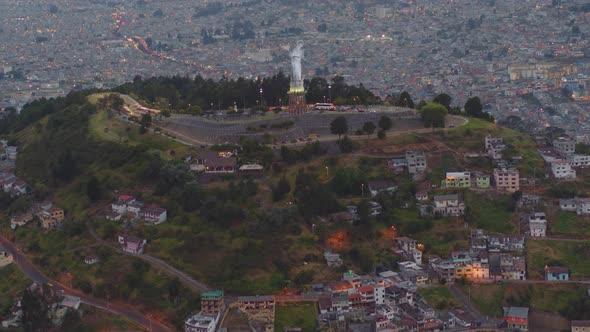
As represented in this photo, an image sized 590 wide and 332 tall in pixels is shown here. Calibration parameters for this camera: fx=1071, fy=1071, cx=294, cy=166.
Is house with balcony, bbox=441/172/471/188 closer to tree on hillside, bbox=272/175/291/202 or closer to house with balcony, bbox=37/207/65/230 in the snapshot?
tree on hillside, bbox=272/175/291/202

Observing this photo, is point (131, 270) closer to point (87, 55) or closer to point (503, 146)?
point (503, 146)

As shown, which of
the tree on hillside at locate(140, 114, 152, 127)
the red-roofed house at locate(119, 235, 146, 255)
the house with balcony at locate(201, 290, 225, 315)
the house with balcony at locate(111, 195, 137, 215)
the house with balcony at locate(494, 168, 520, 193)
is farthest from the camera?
the tree on hillside at locate(140, 114, 152, 127)

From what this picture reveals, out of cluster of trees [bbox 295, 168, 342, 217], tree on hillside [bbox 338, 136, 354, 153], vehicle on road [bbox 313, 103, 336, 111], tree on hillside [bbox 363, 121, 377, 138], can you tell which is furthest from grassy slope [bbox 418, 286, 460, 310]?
vehicle on road [bbox 313, 103, 336, 111]

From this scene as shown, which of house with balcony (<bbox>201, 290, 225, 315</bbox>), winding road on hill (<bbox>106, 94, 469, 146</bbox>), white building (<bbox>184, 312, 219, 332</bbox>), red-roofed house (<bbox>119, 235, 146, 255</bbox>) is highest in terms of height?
winding road on hill (<bbox>106, 94, 469, 146</bbox>)

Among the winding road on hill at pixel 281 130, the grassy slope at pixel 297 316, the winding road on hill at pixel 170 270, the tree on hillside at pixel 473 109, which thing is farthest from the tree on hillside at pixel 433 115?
the winding road on hill at pixel 170 270

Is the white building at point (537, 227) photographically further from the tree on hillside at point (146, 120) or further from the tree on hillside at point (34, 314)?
the tree on hillside at point (146, 120)

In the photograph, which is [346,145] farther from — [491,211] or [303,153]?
[491,211]
